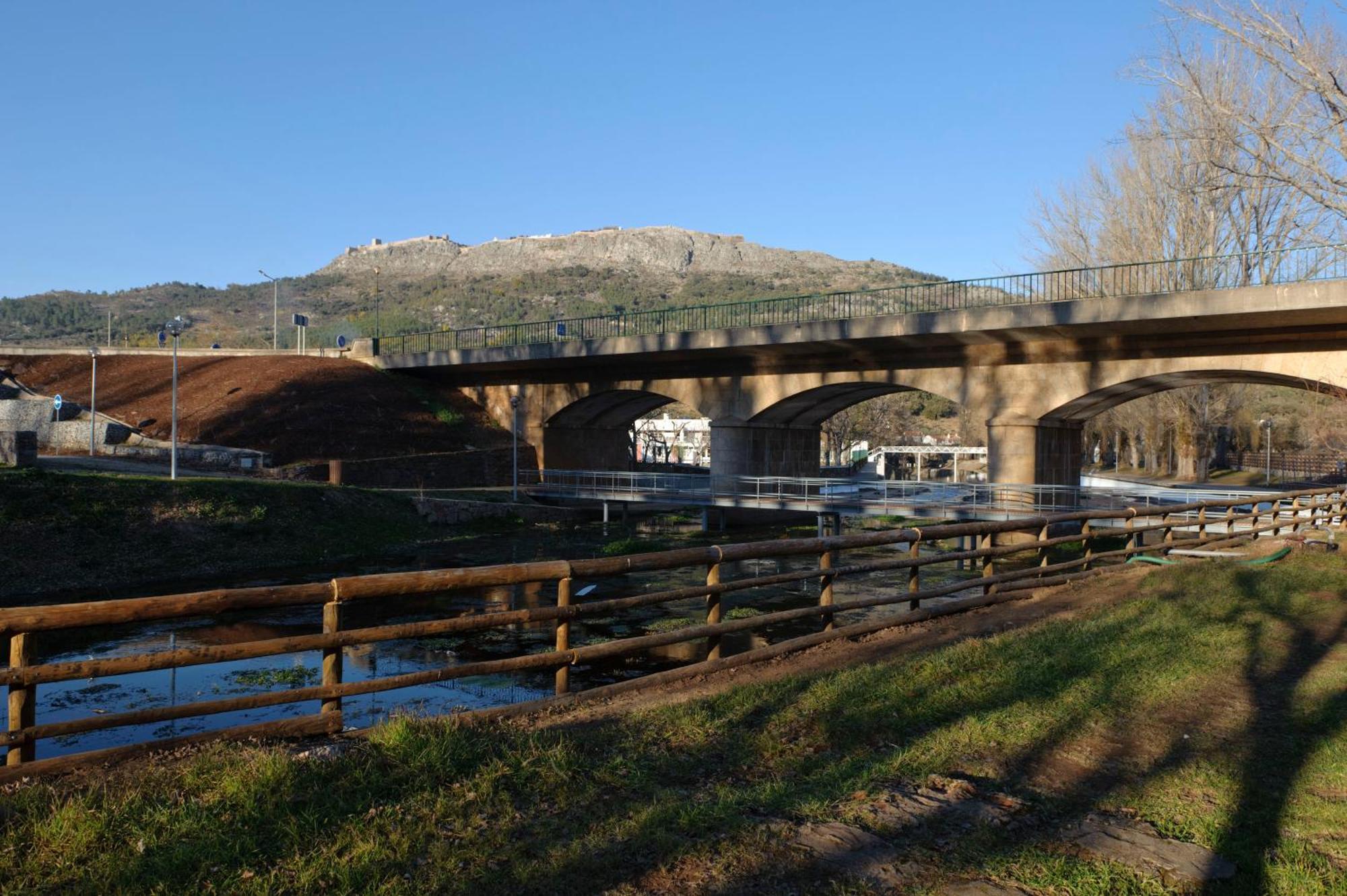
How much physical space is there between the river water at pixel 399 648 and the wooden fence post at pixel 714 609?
2.39m

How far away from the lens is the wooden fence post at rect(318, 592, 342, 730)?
6.86m

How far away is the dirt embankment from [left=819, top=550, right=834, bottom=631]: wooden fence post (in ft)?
112

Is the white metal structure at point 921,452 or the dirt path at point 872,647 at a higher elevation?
the white metal structure at point 921,452

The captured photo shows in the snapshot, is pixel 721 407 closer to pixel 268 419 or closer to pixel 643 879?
pixel 268 419

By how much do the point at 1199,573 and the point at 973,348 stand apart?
62.8 feet

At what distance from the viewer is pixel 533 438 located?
49.5m

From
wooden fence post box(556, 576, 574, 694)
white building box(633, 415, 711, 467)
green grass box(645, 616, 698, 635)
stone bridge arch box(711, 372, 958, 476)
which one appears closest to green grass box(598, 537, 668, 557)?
stone bridge arch box(711, 372, 958, 476)

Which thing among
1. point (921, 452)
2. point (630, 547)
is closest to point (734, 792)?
point (630, 547)

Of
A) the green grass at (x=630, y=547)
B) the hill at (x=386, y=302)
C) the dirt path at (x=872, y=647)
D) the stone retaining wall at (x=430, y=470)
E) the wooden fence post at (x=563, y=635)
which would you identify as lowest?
the green grass at (x=630, y=547)

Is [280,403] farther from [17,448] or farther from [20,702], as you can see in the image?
[20,702]

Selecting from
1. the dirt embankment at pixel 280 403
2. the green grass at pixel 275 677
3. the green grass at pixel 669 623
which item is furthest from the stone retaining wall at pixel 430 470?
the green grass at pixel 275 677

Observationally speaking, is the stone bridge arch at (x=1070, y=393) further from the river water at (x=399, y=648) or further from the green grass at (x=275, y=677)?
the green grass at (x=275, y=677)

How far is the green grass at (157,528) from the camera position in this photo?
21.5 metres

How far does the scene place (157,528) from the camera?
79.4ft
